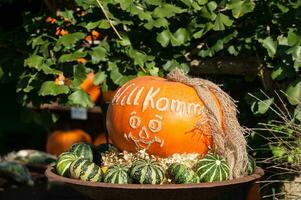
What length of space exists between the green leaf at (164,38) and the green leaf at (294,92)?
0.72 meters

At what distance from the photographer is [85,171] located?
3.02 m

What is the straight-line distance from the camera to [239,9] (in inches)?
148

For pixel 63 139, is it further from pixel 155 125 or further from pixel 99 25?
pixel 155 125

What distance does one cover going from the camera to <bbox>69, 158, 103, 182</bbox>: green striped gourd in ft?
9.87

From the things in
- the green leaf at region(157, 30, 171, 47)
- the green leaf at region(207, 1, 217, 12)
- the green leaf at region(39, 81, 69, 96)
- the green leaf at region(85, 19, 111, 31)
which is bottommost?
the green leaf at region(39, 81, 69, 96)

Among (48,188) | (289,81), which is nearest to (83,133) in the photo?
(48,188)

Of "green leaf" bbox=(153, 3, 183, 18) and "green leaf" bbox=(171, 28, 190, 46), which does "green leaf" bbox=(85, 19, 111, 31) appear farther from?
"green leaf" bbox=(171, 28, 190, 46)

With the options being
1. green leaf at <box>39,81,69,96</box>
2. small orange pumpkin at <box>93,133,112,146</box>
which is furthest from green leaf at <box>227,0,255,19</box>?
small orange pumpkin at <box>93,133,112,146</box>

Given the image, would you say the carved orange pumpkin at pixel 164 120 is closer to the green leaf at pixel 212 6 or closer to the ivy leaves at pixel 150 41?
the ivy leaves at pixel 150 41

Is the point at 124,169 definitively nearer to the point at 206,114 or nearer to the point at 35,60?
the point at 206,114

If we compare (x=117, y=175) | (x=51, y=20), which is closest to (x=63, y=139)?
(x=51, y=20)

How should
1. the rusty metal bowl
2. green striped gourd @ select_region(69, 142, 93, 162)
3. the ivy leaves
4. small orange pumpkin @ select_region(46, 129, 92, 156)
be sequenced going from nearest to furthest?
the rusty metal bowl < green striped gourd @ select_region(69, 142, 93, 162) < the ivy leaves < small orange pumpkin @ select_region(46, 129, 92, 156)

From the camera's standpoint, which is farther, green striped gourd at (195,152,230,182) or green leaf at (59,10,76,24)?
green leaf at (59,10,76,24)

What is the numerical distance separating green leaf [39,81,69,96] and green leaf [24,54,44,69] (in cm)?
12
